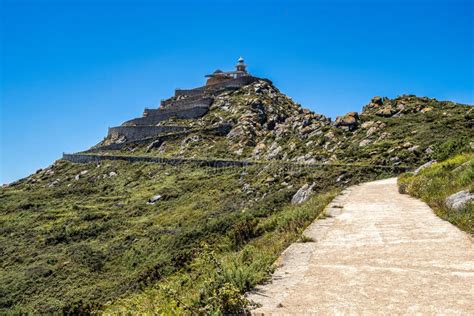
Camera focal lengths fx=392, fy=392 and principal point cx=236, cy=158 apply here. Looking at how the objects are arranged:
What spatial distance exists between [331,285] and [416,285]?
1290 millimetres

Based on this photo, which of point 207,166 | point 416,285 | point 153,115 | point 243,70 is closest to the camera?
point 416,285

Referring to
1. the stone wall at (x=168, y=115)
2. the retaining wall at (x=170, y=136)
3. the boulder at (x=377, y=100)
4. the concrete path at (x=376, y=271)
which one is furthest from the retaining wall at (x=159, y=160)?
the concrete path at (x=376, y=271)

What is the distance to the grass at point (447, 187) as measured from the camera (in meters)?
10.0

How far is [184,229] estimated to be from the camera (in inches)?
1062

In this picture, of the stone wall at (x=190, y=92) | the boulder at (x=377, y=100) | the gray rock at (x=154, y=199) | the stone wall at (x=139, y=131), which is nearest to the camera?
the gray rock at (x=154, y=199)

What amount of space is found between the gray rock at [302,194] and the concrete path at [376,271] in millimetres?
10701

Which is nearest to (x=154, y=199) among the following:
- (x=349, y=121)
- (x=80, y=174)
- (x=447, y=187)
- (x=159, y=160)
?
(x=159, y=160)

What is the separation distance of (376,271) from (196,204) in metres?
27.8

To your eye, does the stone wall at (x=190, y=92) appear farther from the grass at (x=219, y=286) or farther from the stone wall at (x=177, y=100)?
the grass at (x=219, y=286)

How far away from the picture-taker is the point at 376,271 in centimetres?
688

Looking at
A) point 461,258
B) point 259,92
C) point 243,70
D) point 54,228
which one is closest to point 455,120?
point 461,258

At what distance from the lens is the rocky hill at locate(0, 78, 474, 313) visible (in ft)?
35.9

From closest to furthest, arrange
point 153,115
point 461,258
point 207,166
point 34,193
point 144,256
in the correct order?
point 461,258 → point 144,256 → point 207,166 → point 34,193 → point 153,115

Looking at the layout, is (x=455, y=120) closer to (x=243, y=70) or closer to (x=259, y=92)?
(x=259, y=92)
